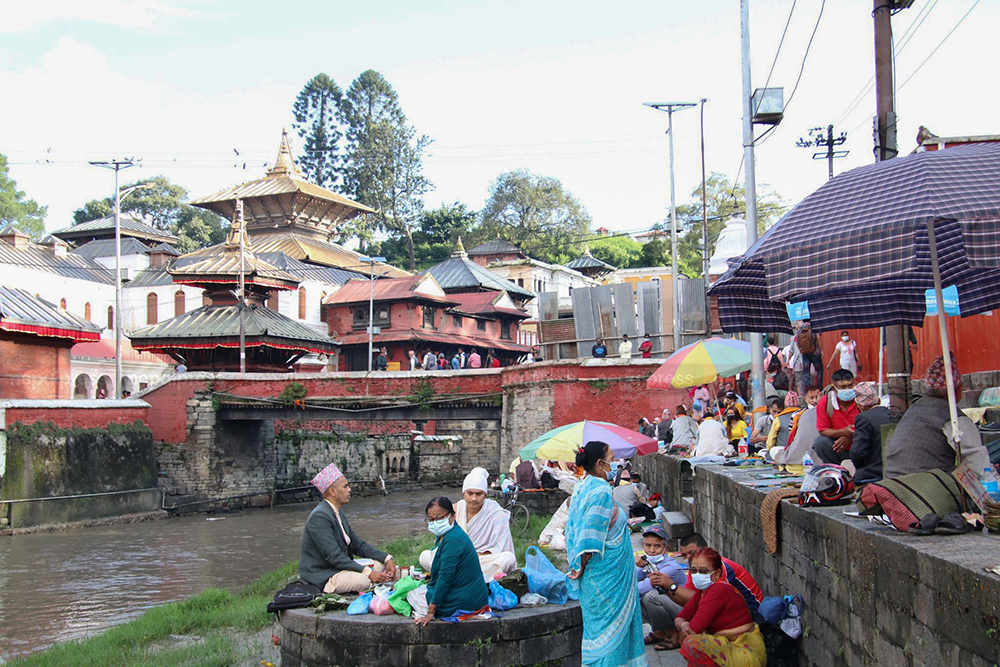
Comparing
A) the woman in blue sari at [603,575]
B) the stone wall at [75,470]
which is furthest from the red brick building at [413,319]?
the woman in blue sari at [603,575]

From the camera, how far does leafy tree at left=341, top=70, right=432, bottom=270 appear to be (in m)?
69.0

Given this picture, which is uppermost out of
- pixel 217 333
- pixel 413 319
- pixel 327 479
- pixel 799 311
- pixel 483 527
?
pixel 413 319

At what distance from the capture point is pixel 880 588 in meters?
4.97

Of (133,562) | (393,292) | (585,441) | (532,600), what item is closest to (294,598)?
(532,600)

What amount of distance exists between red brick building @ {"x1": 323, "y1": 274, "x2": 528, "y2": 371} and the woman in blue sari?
36136 mm

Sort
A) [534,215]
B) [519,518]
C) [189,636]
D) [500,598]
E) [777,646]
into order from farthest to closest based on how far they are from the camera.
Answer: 1. [534,215]
2. [519,518]
3. [189,636]
4. [500,598]
5. [777,646]

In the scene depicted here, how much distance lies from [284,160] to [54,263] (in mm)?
16724

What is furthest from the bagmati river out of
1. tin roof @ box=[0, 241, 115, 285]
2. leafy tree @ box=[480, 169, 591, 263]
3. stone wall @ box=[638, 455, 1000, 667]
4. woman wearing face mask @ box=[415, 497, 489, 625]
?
leafy tree @ box=[480, 169, 591, 263]

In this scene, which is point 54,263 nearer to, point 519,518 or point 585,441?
point 519,518

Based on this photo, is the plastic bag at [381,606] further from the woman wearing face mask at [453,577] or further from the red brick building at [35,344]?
the red brick building at [35,344]

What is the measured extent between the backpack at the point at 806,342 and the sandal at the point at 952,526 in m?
8.67

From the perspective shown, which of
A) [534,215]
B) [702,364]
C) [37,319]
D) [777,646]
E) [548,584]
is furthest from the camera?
[534,215]

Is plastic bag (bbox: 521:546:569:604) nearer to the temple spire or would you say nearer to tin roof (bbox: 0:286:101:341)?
tin roof (bbox: 0:286:101:341)

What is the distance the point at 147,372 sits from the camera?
47.7m
